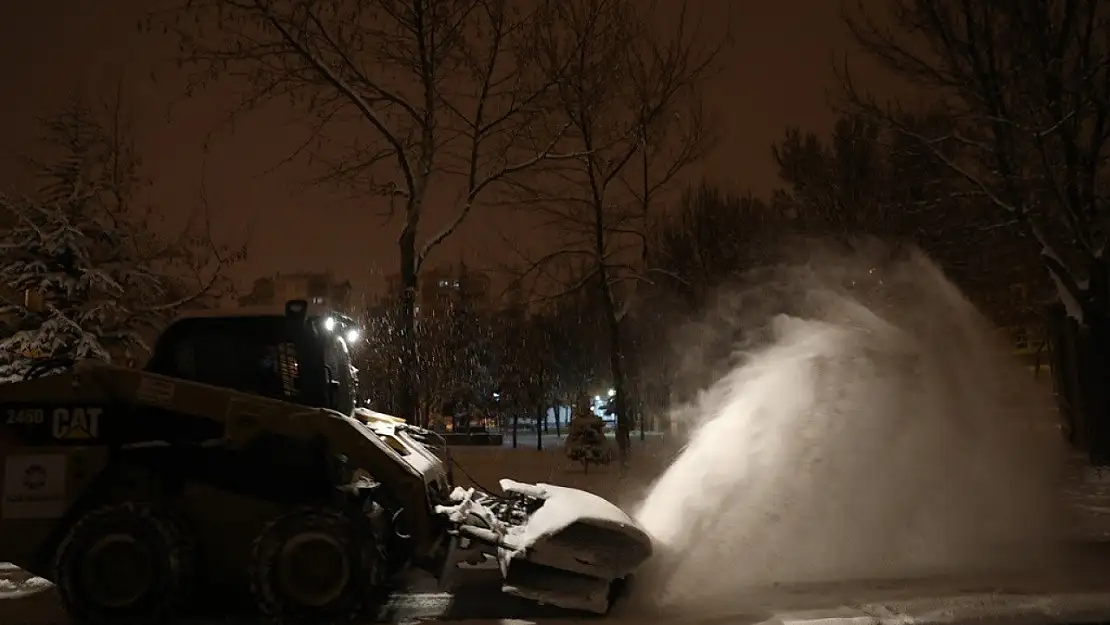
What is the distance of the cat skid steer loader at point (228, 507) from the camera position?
23.2 feet

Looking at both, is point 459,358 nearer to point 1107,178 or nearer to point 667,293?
point 667,293

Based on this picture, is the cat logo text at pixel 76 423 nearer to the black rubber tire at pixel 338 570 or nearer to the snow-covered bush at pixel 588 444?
the black rubber tire at pixel 338 570

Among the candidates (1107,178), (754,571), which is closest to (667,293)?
(1107,178)

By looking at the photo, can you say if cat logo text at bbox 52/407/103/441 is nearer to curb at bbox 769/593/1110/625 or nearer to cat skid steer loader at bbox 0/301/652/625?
cat skid steer loader at bbox 0/301/652/625

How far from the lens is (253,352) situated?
7773 millimetres

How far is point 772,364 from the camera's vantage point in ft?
32.5

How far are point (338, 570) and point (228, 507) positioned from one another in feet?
3.61

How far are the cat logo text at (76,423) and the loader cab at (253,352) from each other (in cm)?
61

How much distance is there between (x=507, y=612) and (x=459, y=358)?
2419 cm

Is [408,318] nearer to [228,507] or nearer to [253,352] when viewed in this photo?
[253,352]

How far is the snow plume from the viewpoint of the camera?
884 cm

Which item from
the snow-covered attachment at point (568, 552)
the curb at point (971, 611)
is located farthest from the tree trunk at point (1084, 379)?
the snow-covered attachment at point (568, 552)

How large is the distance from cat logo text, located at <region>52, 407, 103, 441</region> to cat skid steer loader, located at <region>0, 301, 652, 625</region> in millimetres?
11

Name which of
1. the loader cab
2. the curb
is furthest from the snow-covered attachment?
the loader cab
